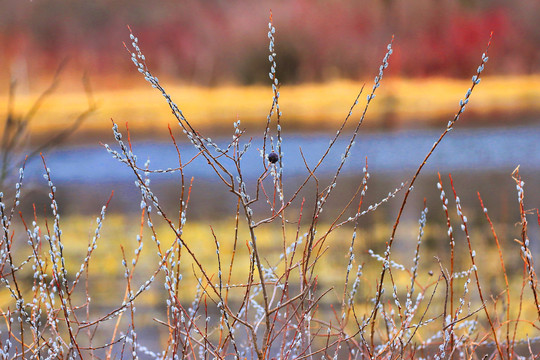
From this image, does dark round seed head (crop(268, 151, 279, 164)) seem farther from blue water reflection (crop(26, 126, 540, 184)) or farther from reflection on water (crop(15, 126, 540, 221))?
blue water reflection (crop(26, 126, 540, 184))

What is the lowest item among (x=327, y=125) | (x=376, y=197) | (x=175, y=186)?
(x=376, y=197)

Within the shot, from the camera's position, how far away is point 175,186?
20859 millimetres

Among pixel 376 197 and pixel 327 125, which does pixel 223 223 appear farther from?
pixel 327 125

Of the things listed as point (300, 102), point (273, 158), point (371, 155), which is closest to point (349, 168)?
point (371, 155)

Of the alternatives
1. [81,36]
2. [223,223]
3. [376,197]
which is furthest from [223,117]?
[223,223]

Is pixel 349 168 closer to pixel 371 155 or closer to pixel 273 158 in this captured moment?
pixel 371 155

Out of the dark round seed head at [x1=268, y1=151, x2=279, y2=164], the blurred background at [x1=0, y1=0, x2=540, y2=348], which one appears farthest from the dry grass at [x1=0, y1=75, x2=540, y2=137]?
the dark round seed head at [x1=268, y1=151, x2=279, y2=164]

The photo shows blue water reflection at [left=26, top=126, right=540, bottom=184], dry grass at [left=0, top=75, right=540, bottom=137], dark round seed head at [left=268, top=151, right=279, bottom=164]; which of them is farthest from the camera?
dry grass at [left=0, top=75, right=540, bottom=137]

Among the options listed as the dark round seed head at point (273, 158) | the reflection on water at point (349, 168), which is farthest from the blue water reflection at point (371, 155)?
the dark round seed head at point (273, 158)

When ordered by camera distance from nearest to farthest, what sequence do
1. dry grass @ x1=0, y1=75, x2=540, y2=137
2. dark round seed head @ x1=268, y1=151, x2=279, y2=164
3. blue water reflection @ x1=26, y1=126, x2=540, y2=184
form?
1. dark round seed head @ x1=268, y1=151, x2=279, y2=164
2. blue water reflection @ x1=26, y1=126, x2=540, y2=184
3. dry grass @ x1=0, y1=75, x2=540, y2=137

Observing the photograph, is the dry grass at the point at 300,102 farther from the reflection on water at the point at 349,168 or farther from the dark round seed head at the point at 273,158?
the dark round seed head at the point at 273,158

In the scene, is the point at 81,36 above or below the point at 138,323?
above

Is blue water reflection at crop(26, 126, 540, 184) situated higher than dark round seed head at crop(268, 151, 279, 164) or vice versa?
blue water reflection at crop(26, 126, 540, 184)

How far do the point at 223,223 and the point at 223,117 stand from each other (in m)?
11.2
